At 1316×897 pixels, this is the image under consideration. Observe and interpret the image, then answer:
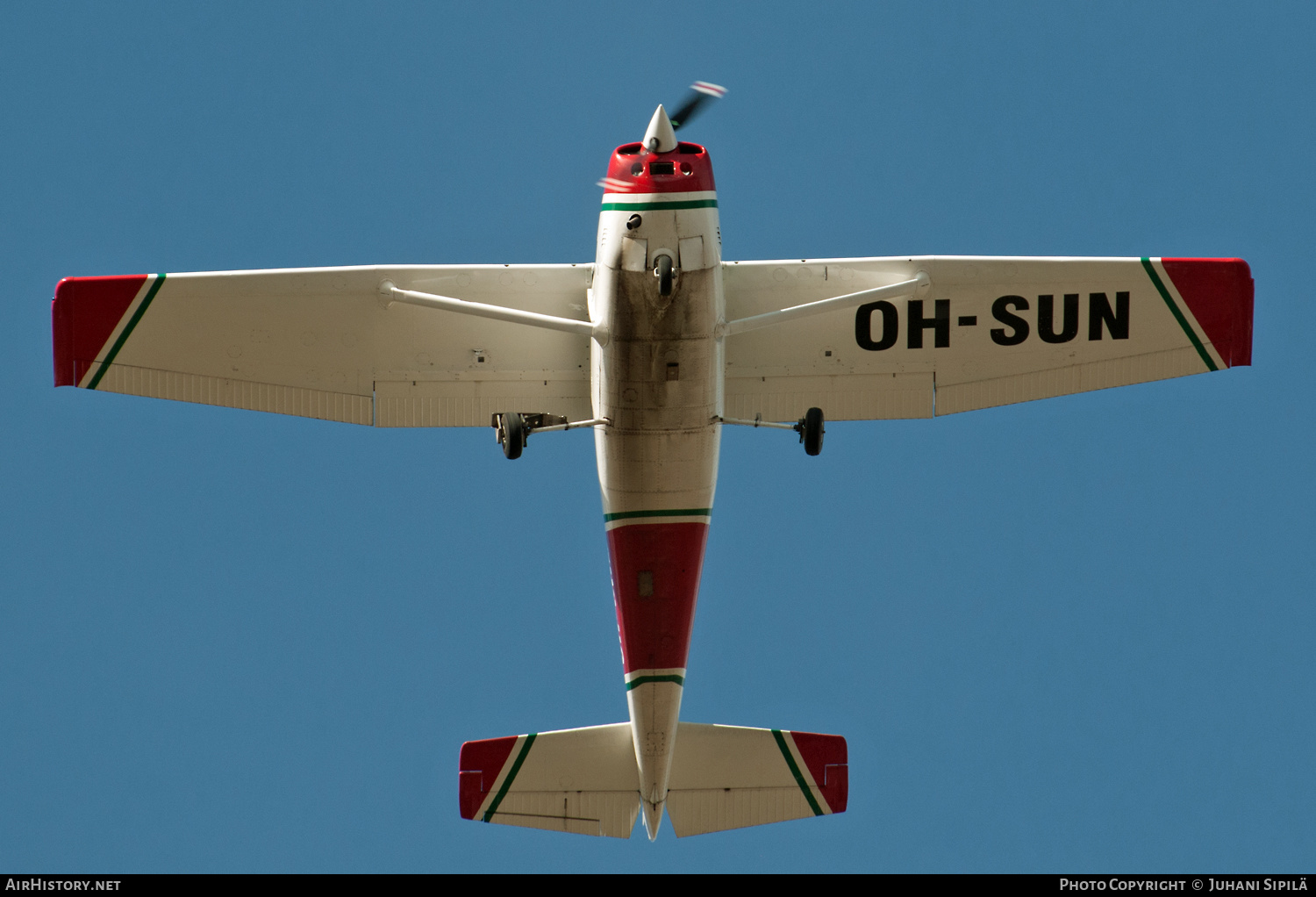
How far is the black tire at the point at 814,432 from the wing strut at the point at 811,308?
0.97 metres

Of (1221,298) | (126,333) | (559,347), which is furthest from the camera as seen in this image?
(1221,298)

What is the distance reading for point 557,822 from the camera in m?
25.7

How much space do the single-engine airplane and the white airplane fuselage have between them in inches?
1.2

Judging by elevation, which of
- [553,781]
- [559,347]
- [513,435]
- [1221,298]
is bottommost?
[553,781]

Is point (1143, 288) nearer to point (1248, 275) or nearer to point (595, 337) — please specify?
Result: point (1248, 275)

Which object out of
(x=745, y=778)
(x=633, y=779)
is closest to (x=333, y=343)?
Answer: (x=633, y=779)

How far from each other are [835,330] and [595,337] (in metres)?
3.11

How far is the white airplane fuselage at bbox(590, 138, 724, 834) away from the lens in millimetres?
22797

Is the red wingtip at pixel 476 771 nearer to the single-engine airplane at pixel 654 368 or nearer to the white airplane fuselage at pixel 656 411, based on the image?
the single-engine airplane at pixel 654 368

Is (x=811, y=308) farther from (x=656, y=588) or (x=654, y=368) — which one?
(x=656, y=588)

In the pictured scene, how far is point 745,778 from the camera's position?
25781 mm

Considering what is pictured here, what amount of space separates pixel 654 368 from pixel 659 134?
2.21 metres
